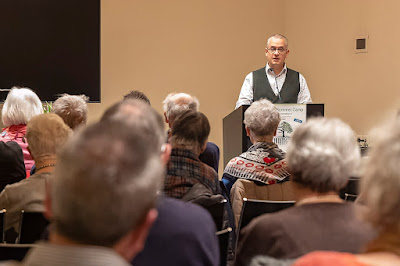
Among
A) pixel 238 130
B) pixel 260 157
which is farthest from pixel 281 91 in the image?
pixel 260 157

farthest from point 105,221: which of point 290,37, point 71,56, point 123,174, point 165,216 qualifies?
point 290,37

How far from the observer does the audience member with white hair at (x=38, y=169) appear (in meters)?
2.34

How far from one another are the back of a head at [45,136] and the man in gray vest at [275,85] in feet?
10.3

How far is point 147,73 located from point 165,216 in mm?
5623

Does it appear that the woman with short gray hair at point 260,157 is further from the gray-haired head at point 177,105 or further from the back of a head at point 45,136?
the back of a head at point 45,136

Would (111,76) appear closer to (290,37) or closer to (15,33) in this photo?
(15,33)

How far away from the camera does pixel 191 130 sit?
2.81 meters

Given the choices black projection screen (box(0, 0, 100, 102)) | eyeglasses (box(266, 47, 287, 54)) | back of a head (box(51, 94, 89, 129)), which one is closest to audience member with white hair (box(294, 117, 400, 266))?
back of a head (box(51, 94, 89, 129))

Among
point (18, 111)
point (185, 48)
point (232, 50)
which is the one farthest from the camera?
point (232, 50)

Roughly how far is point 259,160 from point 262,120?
31cm

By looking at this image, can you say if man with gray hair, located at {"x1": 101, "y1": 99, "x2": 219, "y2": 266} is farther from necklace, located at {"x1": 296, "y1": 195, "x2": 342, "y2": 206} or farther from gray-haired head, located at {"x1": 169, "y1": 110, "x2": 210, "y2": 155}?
gray-haired head, located at {"x1": 169, "y1": 110, "x2": 210, "y2": 155}

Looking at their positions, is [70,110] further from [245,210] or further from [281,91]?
[281,91]

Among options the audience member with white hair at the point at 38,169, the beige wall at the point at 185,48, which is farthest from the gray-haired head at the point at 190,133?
the beige wall at the point at 185,48

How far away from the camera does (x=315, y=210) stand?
1615 mm
